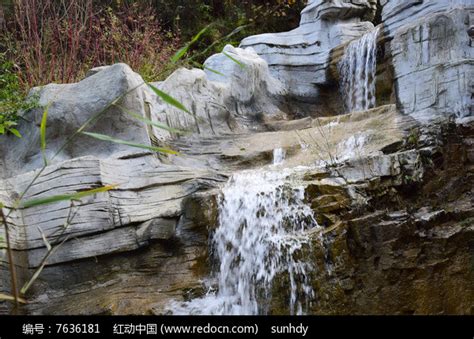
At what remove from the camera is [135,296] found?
385 cm

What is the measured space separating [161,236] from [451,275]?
6.61 ft

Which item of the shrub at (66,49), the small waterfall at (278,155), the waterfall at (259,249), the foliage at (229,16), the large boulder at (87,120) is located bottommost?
the waterfall at (259,249)

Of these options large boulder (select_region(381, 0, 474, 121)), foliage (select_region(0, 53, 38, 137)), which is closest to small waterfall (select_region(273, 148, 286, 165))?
large boulder (select_region(381, 0, 474, 121))

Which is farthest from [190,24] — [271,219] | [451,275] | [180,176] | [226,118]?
[451,275]

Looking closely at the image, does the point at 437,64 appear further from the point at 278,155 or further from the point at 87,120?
the point at 87,120

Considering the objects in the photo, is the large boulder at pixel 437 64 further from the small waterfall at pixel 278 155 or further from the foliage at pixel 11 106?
the foliage at pixel 11 106

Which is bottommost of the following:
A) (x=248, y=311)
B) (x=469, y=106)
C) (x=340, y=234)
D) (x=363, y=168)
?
(x=248, y=311)

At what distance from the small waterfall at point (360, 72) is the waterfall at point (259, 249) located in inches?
96.4

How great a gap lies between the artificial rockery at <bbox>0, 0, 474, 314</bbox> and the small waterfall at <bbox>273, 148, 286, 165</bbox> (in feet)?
0.04

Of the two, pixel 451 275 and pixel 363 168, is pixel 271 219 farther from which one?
pixel 451 275

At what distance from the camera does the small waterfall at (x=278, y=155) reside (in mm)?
5004

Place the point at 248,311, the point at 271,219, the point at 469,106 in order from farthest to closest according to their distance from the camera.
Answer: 1. the point at 469,106
2. the point at 271,219
3. the point at 248,311

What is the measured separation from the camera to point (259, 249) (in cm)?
387

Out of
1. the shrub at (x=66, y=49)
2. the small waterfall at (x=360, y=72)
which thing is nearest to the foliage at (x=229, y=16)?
the shrub at (x=66, y=49)
